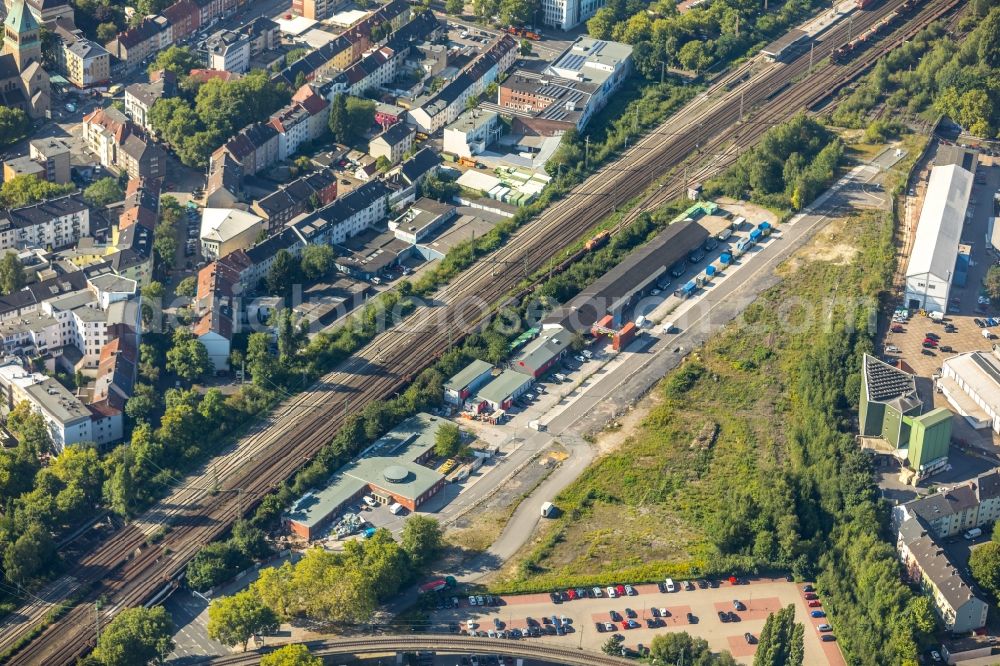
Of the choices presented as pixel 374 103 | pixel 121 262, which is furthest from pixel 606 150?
pixel 121 262

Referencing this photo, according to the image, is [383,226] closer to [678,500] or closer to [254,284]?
[254,284]

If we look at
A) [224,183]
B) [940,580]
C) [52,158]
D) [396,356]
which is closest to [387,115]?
[224,183]

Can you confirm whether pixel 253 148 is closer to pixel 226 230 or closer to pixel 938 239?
pixel 226 230

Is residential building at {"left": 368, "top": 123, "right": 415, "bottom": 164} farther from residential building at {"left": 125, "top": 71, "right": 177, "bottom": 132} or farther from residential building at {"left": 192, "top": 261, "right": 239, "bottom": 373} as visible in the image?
residential building at {"left": 192, "top": 261, "right": 239, "bottom": 373}

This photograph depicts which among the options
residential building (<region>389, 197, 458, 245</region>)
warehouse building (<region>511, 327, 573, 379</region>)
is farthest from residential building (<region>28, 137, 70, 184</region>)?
warehouse building (<region>511, 327, 573, 379</region>)

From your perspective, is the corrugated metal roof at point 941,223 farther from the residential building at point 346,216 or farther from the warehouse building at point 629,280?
the residential building at point 346,216

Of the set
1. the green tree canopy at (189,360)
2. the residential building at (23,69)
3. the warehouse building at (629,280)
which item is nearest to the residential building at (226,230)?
the green tree canopy at (189,360)
